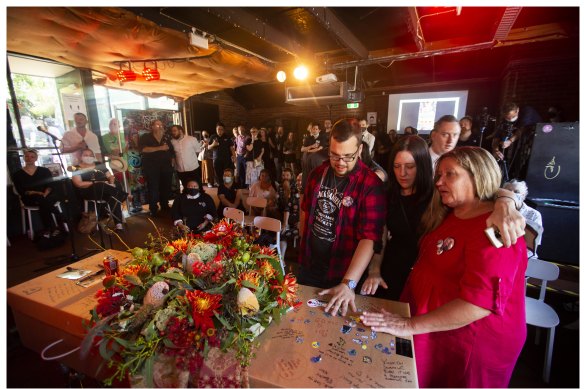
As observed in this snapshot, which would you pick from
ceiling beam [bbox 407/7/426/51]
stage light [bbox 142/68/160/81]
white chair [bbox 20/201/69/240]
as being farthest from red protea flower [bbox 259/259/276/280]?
white chair [bbox 20/201/69/240]

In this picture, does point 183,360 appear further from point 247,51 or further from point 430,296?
point 247,51

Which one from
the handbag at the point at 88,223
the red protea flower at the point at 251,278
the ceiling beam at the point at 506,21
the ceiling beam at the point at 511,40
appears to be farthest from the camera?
the ceiling beam at the point at 511,40

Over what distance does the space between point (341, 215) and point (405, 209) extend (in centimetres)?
41

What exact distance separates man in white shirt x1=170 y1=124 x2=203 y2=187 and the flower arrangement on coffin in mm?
5064

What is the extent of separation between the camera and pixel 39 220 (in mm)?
4812

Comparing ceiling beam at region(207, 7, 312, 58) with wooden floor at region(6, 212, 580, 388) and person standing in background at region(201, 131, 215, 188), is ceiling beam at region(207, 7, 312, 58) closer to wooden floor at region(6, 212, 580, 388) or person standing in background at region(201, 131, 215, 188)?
wooden floor at region(6, 212, 580, 388)

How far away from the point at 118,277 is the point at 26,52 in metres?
4.95

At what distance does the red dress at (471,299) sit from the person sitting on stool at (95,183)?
17.7ft

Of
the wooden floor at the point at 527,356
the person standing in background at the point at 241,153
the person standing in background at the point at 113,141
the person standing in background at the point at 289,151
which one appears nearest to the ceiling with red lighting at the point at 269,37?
the person standing in background at the point at 113,141

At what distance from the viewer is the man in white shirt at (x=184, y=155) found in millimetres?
5824

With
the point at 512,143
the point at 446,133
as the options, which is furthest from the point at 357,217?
the point at 512,143

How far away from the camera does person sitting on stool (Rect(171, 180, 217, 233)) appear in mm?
4039

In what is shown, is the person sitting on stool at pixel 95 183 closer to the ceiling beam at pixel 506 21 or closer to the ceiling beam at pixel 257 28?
the ceiling beam at pixel 257 28

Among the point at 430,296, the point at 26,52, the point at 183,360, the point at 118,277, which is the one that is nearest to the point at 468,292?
the point at 430,296
